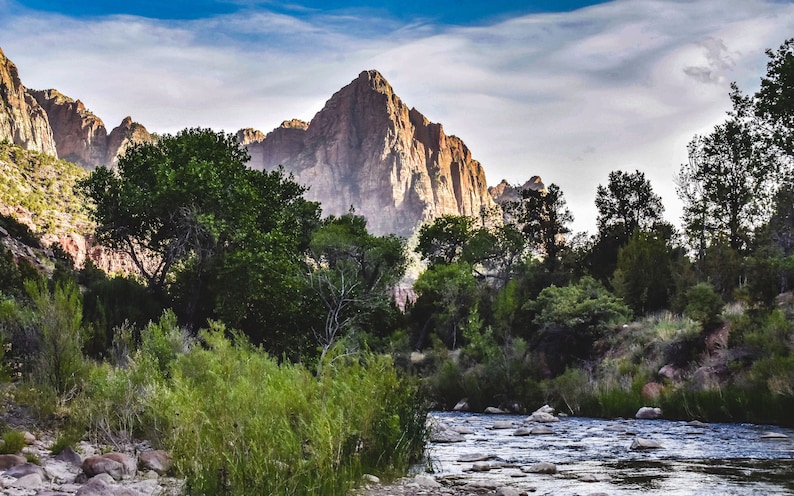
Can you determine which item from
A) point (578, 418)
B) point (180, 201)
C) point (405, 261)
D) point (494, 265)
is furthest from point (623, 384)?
point (494, 265)

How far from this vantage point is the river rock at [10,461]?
295 inches

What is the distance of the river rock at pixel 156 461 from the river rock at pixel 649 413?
15.7 meters

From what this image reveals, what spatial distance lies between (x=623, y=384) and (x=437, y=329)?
2210cm

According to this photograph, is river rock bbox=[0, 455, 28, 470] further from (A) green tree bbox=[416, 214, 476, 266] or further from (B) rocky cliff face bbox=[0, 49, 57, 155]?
(B) rocky cliff face bbox=[0, 49, 57, 155]

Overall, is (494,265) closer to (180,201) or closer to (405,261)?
(405,261)

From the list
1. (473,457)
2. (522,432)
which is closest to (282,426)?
(473,457)

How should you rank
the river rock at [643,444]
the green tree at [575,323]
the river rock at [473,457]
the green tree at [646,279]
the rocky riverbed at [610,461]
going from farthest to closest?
the green tree at [646,279], the green tree at [575,323], the river rock at [643,444], the river rock at [473,457], the rocky riverbed at [610,461]

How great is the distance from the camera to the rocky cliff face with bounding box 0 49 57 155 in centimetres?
12318

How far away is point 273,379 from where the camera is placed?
792 cm

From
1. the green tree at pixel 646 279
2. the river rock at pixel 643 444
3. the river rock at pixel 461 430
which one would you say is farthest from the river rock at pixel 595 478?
the green tree at pixel 646 279

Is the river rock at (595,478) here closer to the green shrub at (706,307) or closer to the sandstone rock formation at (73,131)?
the green shrub at (706,307)

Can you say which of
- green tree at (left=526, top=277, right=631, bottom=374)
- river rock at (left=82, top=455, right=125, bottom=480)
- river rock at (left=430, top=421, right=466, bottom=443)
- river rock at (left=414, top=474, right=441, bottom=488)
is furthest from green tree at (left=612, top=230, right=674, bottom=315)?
river rock at (left=82, top=455, right=125, bottom=480)

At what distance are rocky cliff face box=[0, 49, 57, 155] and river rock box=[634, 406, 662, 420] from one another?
123 metres

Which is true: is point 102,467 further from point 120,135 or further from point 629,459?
point 120,135
